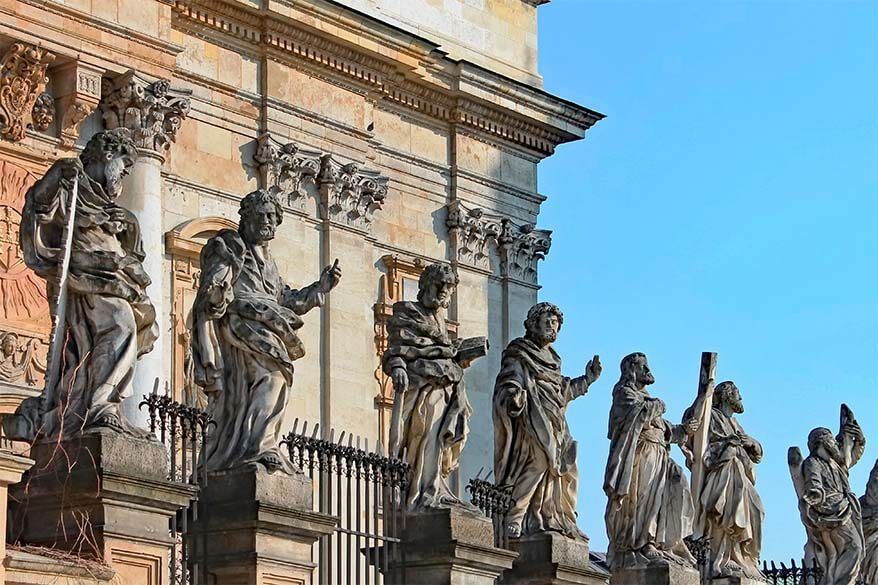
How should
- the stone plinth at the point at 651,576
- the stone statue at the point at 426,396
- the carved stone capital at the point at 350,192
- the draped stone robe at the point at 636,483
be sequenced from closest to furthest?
the stone statue at the point at 426,396
the stone plinth at the point at 651,576
the draped stone robe at the point at 636,483
the carved stone capital at the point at 350,192

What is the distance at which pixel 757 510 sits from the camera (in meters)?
25.2

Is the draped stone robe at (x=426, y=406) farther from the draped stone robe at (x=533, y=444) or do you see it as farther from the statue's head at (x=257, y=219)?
the statue's head at (x=257, y=219)

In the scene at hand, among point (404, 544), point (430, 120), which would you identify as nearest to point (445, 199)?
point (430, 120)

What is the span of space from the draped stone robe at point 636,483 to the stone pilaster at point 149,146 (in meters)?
4.93

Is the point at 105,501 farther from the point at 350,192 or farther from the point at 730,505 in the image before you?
the point at 350,192

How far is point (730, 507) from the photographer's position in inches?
979

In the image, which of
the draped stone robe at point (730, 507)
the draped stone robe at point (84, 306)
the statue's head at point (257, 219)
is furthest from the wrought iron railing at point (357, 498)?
the draped stone robe at point (730, 507)

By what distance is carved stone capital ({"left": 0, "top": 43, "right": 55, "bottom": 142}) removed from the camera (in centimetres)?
2267

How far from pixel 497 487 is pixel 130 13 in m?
7.00

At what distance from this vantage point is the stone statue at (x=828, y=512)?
26.2m

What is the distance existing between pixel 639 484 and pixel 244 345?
6488mm

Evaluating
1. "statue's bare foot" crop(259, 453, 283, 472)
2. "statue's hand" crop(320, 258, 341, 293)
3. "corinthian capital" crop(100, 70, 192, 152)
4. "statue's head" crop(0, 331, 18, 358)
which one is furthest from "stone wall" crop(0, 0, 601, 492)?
"statue's bare foot" crop(259, 453, 283, 472)

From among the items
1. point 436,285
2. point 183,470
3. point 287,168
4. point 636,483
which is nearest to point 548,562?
point 636,483

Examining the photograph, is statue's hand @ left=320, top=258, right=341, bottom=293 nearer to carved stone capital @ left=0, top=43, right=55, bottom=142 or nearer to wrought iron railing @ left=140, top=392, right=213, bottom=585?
wrought iron railing @ left=140, top=392, right=213, bottom=585
